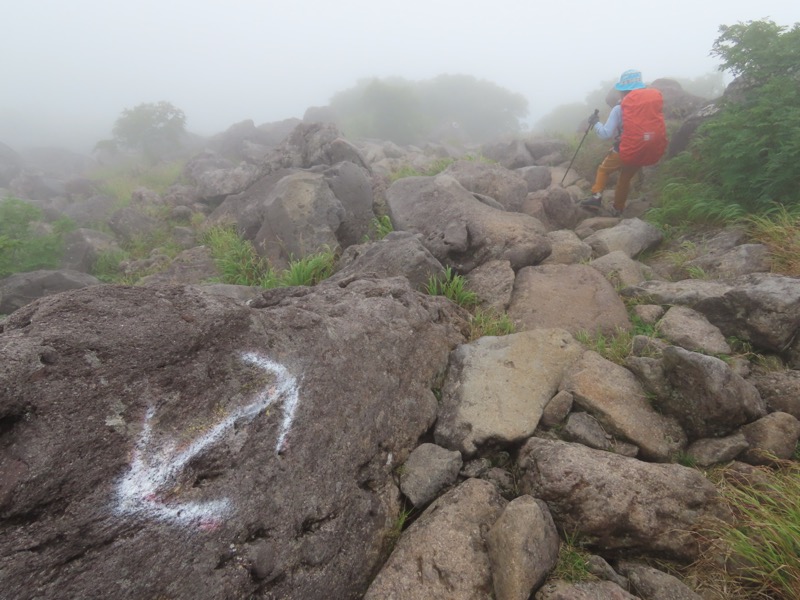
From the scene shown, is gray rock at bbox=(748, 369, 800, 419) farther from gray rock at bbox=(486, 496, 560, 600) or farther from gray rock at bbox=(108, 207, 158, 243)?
gray rock at bbox=(108, 207, 158, 243)

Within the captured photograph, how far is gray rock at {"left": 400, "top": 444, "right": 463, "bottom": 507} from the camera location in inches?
115

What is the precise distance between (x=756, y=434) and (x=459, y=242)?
3.88 m

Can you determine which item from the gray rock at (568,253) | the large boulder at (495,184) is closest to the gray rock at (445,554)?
the gray rock at (568,253)

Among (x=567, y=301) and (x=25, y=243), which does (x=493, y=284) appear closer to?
(x=567, y=301)

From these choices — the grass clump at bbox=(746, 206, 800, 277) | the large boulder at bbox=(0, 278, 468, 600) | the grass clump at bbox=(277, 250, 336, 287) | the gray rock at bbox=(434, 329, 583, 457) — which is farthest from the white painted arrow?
the grass clump at bbox=(746, 206, 800, 277)

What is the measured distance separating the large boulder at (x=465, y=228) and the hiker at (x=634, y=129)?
2712 millimetres

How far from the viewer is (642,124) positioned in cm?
713

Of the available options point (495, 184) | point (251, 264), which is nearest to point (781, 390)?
point (495, 184)

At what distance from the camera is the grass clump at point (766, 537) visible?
2.21m

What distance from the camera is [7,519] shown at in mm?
1800

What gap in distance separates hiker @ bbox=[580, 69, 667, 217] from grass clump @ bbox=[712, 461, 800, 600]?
616 cm

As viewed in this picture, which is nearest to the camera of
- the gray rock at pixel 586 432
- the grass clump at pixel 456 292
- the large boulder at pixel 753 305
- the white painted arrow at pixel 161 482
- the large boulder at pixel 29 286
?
the white painted arrow at pixel 161 482

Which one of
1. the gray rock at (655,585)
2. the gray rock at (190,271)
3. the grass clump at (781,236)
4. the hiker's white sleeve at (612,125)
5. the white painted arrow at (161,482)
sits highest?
the hiker's white sleeve at (612,125)

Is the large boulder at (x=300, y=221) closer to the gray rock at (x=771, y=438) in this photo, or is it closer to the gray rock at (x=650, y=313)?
the gray rock at (x=650, y=313)
